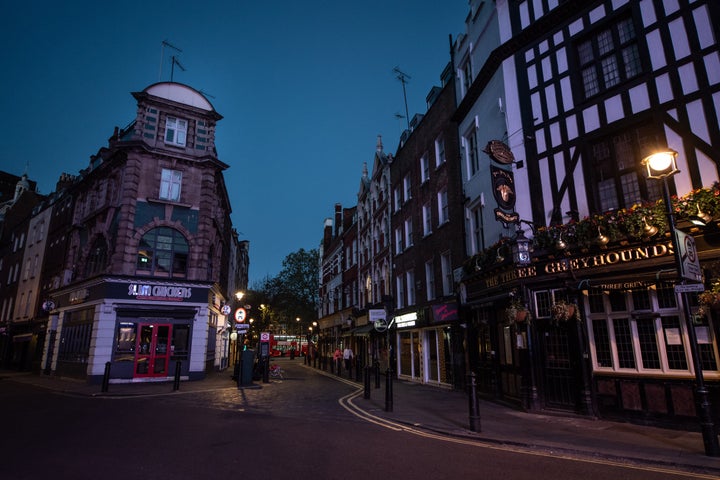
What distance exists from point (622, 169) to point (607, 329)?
4.22 meters

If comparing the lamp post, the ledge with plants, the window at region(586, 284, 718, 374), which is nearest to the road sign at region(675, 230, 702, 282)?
the lamp post

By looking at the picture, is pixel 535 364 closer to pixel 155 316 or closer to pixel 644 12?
pixel 644 12

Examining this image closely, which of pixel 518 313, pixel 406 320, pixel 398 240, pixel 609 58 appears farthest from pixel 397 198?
pixel 518 313

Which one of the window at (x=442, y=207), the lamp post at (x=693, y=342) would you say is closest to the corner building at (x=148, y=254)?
the window at (x=442, y=207)

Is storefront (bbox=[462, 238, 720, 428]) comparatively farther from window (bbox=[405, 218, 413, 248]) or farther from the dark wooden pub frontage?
window (bbox=[405, 218, 413, 248])

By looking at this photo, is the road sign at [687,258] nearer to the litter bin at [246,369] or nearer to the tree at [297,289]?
the litter bin at [246,369]

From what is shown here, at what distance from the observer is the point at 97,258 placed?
23.2 metres

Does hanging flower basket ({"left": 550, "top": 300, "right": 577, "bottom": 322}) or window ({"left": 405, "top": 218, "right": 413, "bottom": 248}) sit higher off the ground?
window ({"left": 405, "top": 218, "right": 413, "bottom": 248})

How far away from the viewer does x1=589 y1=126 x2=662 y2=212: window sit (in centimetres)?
1025

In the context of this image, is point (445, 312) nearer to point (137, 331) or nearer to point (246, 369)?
→ point (246, 369)

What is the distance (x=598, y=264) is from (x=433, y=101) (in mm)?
13689

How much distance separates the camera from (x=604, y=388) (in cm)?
998

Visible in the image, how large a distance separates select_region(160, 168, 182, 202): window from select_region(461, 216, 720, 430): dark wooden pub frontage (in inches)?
712

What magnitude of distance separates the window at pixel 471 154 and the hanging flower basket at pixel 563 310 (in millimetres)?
7137
